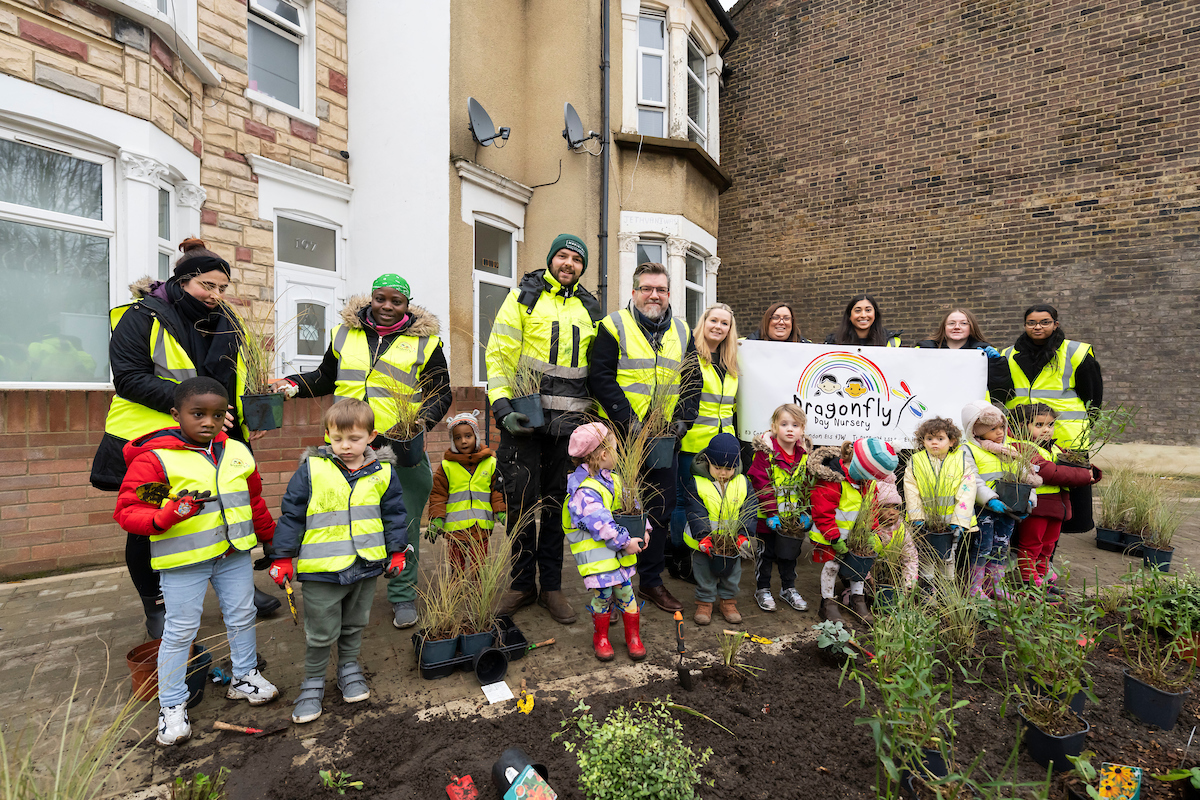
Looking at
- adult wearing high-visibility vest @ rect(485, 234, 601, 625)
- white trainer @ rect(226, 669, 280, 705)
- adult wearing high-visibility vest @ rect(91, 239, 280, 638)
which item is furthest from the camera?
adult wearing high-visibility vest @ rect(485, 234, 601, 625)

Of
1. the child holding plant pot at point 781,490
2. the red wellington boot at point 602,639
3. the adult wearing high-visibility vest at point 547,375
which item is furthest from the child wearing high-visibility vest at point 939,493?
the adult wearing high-visibility vest at point 547,375

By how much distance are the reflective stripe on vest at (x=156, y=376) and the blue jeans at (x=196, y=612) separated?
83 cm

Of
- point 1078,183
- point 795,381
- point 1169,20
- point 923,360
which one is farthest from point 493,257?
point 1169,20

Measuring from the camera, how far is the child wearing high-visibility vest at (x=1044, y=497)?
3963mm

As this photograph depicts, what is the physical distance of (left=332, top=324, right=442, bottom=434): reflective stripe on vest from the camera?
3.29 metres

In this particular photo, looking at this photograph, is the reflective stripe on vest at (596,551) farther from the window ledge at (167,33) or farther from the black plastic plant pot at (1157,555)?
the window ledge at (167,33)

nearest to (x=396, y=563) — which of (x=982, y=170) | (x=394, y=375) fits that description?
(x=394, y=375)

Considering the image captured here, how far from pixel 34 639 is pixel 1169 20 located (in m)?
13.9

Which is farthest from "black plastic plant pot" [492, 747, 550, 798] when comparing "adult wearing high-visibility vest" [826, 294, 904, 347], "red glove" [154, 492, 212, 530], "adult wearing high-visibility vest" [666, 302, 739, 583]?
"adult wearing high-visibility vest" [826, 294, 904, 347]

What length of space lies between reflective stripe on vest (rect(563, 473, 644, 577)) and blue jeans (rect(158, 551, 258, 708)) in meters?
1.60

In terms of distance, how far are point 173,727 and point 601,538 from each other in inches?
78.5

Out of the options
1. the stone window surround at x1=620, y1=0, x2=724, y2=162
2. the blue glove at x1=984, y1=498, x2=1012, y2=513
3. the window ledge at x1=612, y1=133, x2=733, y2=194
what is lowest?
the blue glove at x1=984, y1=498, x2=1012, y2=513

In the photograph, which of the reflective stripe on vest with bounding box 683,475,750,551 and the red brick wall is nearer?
the reflective stripe on vest with bounding box 683,475,750,551

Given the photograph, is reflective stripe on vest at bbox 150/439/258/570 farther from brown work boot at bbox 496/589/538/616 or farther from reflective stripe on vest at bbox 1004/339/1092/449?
reflective stripe on vest at bbox 1004/339/1092/449
